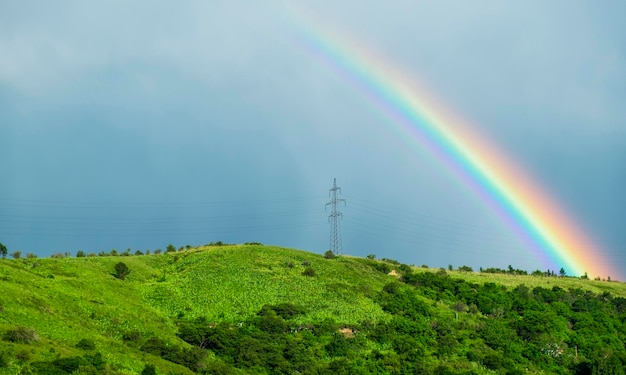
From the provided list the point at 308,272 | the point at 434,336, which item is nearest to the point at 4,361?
the point at 434,336

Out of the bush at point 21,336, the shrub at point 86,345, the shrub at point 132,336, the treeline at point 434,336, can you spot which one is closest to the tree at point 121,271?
the treeline at point 434,336

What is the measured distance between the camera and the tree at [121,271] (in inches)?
4820

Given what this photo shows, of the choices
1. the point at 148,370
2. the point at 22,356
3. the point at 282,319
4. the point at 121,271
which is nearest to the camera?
the point at 22,356

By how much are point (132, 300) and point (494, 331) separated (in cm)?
7201

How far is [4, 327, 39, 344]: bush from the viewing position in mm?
63312

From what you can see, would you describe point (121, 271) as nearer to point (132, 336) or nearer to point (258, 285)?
point (258, 285)

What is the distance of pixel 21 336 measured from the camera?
63.5 metres

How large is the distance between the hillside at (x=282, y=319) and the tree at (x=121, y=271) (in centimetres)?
222

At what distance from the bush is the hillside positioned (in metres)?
0.13

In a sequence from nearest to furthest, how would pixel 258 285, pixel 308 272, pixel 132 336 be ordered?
pixel 132 336 < pixel 258 285 < pixel 308 272

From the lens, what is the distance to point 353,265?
15975cm

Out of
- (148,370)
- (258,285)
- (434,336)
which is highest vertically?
(258,285)

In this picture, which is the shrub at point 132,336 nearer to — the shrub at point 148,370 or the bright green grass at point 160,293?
the bright green grass at point 160,293

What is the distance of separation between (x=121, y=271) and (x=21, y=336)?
196ft
